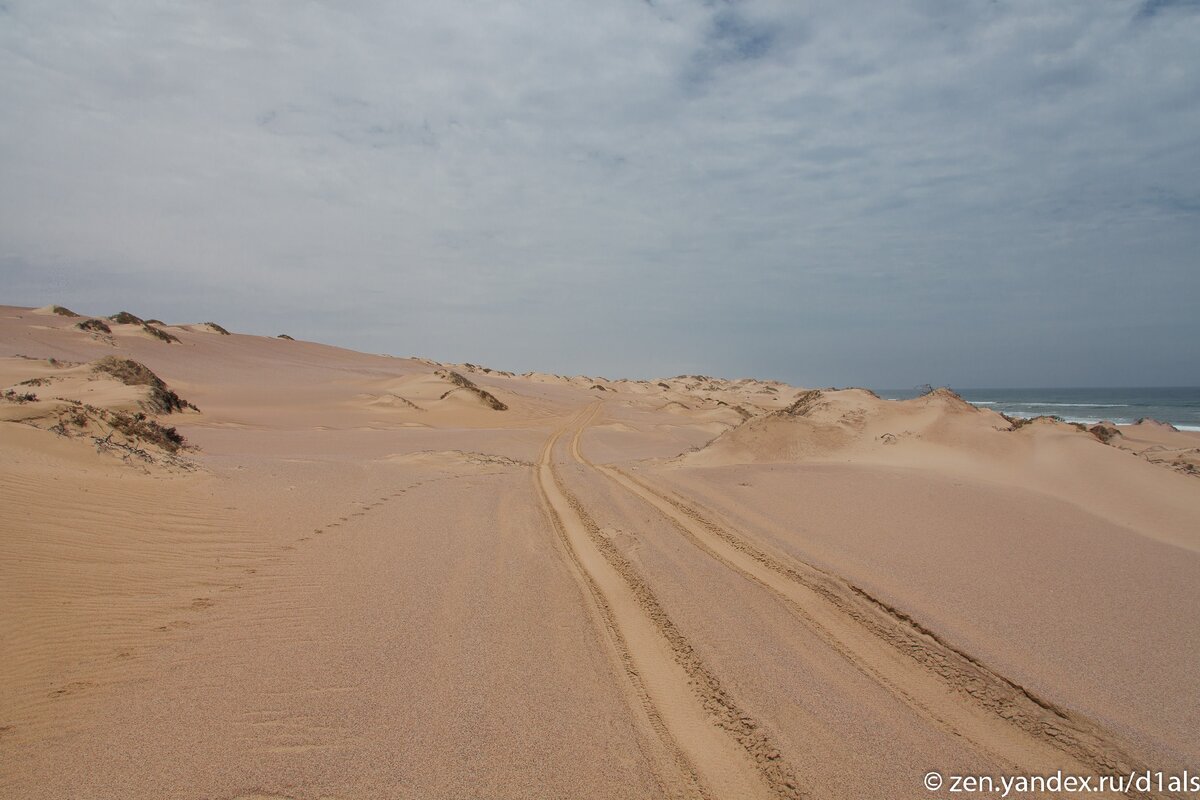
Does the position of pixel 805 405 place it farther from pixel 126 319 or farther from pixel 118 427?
pixel 126 319

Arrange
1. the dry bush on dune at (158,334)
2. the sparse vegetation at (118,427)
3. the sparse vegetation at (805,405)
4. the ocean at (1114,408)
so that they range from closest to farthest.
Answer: the sparse vegetation at (118,427), the sparse vegetation at (805,405), the dry bush on dune at (158,334), the ocean at (1114,408)

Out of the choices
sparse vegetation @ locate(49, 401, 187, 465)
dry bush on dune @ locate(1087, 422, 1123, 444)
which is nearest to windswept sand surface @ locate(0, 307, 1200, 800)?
sparse vegetation @ locate(49, 401, 187, 465)

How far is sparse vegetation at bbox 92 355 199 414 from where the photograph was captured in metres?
19.0

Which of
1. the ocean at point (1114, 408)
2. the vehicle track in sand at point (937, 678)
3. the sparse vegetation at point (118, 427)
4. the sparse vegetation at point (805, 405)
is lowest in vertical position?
the vehicle track in sand at point (937, 678)

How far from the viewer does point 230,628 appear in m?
4.31

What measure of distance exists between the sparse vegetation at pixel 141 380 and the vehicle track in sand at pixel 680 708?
19001 mm

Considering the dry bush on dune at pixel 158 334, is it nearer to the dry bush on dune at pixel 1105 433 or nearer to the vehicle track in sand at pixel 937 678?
the vehicle track in sand at pixel 937 678

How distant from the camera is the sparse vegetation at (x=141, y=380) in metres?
19.0

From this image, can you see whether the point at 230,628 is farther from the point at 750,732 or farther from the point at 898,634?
the point at 898,634

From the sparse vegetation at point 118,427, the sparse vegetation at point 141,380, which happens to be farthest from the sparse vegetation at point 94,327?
the sparse vegetation at point 118,427

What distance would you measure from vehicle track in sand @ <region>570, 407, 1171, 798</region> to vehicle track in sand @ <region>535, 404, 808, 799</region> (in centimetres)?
98

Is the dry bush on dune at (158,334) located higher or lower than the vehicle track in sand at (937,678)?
higher

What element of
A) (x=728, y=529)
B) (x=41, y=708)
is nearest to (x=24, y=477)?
(x=41, y=708)

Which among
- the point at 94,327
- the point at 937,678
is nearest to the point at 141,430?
the point at 937,678
